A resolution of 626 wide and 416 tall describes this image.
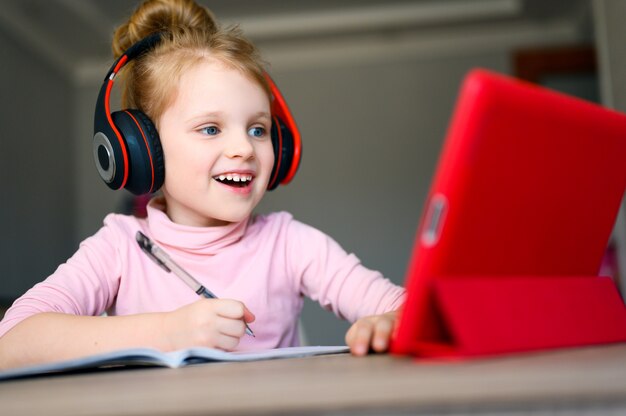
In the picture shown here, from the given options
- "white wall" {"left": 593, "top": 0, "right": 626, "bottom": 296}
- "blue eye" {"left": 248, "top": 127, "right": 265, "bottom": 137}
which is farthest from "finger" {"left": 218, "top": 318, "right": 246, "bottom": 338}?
"white wall" {"left": 593, "top": 0, "right": 626, "bottom": 296}

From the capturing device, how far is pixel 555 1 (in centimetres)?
453

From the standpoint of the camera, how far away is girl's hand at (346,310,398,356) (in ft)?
2.18

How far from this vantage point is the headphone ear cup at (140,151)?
1.03m

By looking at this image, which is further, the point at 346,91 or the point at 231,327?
the point at 346,91

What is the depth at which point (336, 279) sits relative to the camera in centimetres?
113

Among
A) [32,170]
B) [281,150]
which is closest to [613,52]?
[281,150]

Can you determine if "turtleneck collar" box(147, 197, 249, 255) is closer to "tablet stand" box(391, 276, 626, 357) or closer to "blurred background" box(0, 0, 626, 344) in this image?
"tablet stand" box(391, 276, 626, 357)

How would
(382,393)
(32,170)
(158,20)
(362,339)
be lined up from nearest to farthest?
1. (382,393)
2. (362,339)
3. (158,20)
4. (32,170)

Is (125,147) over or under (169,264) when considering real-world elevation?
over

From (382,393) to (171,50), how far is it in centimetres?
94

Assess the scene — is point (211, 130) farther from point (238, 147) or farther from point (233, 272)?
point (233, 272)

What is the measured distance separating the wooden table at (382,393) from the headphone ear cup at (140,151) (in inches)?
23.7

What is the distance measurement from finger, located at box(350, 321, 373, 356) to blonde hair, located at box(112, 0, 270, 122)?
0.57 metres

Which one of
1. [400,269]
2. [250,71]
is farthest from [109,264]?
[400,269]
